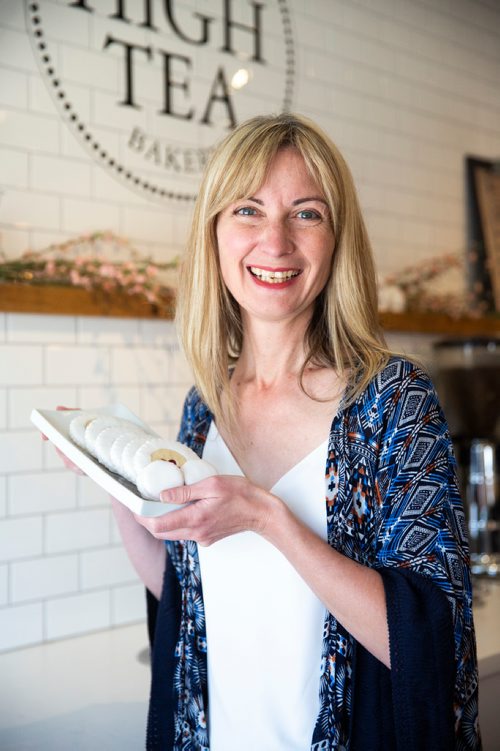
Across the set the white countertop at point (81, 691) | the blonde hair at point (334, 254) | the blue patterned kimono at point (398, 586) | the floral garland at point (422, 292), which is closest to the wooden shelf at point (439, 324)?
the floral garland at point (422, 292)

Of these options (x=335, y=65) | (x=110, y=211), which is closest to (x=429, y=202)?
(x=335, y=65)

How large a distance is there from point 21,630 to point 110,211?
116cm

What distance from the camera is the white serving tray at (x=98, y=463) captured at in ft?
3.01

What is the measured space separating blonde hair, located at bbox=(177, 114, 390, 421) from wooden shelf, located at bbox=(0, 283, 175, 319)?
1.67ft

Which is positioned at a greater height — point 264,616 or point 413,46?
point 413,46

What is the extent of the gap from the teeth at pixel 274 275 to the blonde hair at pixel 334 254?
94 mm

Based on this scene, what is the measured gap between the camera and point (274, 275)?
1.23 meters

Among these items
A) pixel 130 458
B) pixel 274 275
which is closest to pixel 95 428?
pixel 130 458

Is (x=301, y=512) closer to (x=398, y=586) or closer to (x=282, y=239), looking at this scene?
(x=398, y=586)

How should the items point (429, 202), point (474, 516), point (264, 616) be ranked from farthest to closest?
point (429, 202), point (474, 516), point (264, 616)

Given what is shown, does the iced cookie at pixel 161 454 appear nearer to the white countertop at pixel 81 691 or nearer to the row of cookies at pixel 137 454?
the row of cookies at pixel 137 454

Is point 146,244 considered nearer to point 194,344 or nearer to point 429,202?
point 194,344

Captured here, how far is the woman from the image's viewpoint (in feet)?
3.25

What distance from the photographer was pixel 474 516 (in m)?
2.59
